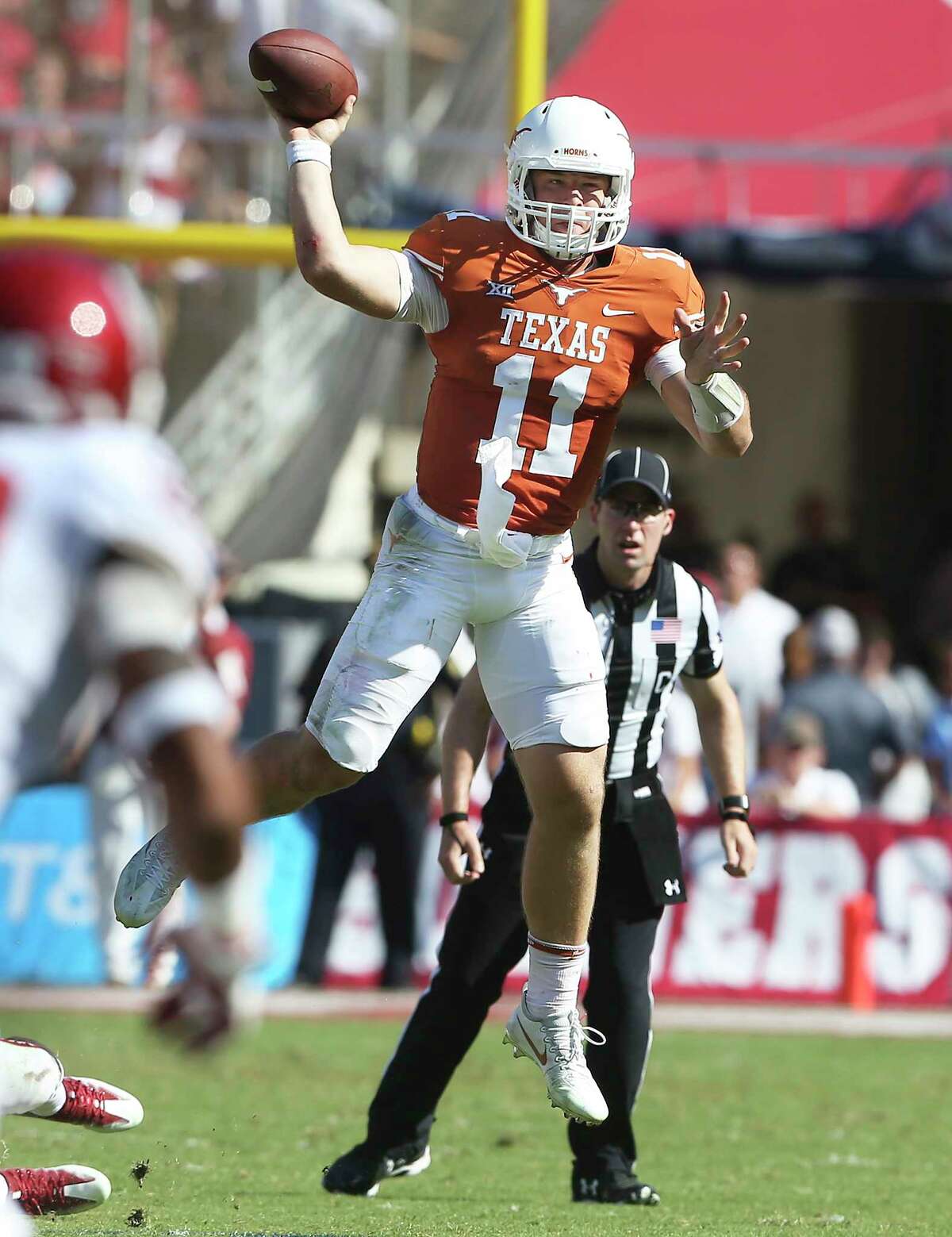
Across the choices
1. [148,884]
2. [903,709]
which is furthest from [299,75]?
[903,709]

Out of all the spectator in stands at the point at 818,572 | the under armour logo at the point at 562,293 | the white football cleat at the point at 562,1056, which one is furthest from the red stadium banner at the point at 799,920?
the under armour logo at the point at 562,293

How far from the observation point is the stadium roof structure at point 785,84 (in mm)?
14641

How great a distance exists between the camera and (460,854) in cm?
588

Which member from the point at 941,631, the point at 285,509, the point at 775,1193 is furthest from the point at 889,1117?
the point at 941,631

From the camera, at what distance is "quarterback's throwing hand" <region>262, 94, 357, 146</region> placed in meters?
5.12

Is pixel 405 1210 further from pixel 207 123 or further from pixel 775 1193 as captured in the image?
pixel 207 123

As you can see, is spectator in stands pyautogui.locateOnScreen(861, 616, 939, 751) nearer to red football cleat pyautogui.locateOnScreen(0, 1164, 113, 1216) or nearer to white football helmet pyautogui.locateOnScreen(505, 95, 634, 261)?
white football helmet pyautogui.locateOnScreen(505, 95, 634, 261)

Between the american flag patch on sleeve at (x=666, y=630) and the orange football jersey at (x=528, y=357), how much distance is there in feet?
2.88

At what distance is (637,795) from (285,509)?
698 centimetres

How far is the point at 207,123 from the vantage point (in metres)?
12.2

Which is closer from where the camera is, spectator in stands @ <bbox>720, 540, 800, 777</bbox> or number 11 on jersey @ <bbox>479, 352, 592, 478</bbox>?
number 11 on jersey @ <bbox>479, 352, 592, 478</bbox>

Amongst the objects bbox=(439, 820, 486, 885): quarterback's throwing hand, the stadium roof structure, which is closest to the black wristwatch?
bbox=(439, 820, 486, 885): quarterback's throwing hand

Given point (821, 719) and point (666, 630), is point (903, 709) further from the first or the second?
point (666, 630)

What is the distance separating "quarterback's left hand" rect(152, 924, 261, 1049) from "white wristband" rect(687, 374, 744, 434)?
7.42 feet
